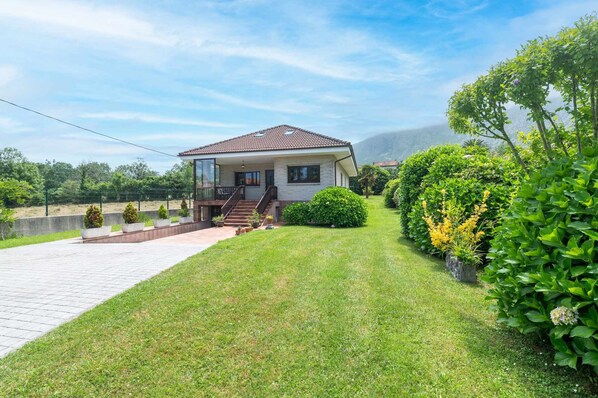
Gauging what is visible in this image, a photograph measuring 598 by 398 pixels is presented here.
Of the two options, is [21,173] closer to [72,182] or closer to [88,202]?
[72,182]

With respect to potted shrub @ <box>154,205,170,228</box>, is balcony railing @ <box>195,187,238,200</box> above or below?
above

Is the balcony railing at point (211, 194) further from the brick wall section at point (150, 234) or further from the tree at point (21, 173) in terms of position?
the tree at point (21, 173)

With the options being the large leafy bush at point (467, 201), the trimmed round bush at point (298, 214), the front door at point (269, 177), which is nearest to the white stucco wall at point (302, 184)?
the front door at point (269, 177)

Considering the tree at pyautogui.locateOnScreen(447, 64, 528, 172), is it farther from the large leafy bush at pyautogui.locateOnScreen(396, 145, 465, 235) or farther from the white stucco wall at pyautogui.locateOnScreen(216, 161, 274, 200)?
the white stucco wall at pyautogui.locateOnScreen(216, 161, 274, 200)

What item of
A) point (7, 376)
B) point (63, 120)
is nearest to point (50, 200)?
point (63, 120)

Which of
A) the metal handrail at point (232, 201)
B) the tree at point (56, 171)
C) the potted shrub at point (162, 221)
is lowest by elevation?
the potted shrub at point (162, 221)

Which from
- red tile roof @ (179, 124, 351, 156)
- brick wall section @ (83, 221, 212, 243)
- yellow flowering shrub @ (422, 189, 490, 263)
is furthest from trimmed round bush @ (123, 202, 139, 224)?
yellow flowering shrub @ (422, 189, 490, 263)

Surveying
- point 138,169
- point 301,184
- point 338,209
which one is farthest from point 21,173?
point 338,209

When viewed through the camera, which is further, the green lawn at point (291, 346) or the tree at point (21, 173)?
the tree at point (21, 173)

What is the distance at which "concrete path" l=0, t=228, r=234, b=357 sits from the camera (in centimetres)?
367

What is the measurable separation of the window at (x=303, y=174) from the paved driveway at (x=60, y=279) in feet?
29.6

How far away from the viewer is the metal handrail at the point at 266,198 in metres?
14.9

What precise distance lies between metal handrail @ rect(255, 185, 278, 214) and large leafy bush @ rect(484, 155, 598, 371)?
41.4 feet

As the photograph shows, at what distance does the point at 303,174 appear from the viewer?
16141mm
